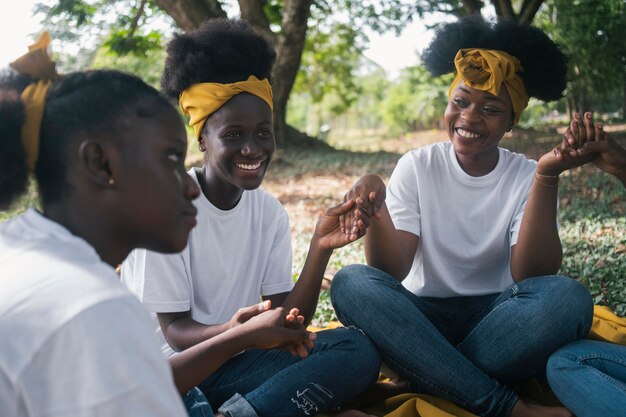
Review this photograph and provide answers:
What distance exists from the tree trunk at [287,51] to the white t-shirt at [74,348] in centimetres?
832

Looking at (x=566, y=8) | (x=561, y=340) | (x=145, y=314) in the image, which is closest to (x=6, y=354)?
(x=145, y=314)

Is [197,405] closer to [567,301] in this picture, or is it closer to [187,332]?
[187,332]

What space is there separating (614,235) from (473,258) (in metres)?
2.30

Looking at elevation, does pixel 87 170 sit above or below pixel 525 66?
below

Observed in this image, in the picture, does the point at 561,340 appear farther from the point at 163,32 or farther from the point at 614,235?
the point at 163,32

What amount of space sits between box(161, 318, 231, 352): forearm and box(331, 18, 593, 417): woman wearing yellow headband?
62 cm

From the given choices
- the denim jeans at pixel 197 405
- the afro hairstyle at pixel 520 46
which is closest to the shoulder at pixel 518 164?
the afro hairstyle at pixel 520 46

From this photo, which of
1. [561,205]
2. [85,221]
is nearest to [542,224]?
[85,221]

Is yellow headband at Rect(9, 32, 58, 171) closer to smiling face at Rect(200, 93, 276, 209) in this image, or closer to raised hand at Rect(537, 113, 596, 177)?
smiling face at Rect(200, 93, 276, 209)

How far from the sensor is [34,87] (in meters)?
1.47

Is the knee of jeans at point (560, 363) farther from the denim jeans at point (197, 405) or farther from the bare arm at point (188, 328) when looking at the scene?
the denim jeans at point (197, 405)

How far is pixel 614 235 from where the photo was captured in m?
4.70

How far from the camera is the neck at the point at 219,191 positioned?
266cm

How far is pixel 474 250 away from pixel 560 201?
357 cm
